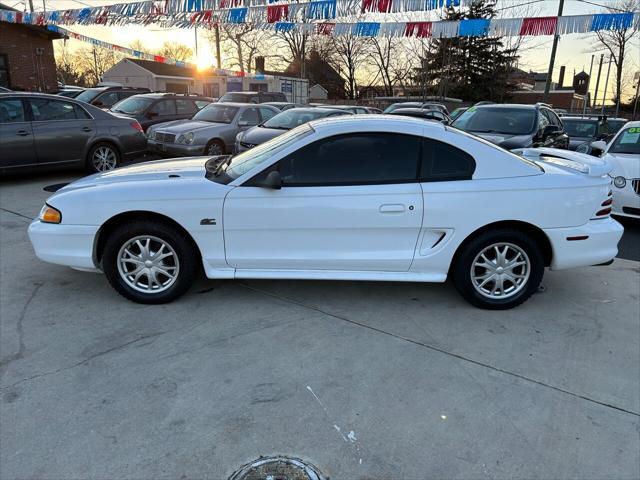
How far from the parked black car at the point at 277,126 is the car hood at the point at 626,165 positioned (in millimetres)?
5801

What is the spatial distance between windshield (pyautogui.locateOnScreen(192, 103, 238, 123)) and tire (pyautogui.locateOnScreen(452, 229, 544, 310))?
8753 mm

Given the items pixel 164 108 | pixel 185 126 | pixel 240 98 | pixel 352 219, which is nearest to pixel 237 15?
pixel 164 108

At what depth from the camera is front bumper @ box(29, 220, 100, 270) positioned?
395 centimetres

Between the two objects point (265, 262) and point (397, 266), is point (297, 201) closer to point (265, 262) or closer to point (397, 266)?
point (265, 262)

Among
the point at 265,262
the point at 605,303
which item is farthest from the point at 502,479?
the point at 605,303

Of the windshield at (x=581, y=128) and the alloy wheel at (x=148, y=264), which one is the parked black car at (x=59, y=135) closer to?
the alloy wheel at (x=148, y=264)

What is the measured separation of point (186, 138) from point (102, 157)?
188cm

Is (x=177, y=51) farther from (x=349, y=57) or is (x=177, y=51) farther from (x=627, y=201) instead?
(x=627, y=201)

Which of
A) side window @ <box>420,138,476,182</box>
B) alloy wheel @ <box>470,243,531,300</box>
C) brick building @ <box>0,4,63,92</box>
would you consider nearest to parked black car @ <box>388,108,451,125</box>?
side window @ <box>420,138,476,182</box>

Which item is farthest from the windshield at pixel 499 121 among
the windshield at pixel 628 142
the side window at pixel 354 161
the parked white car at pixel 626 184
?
the side window at pixel 354 161

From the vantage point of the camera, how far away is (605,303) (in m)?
4.43

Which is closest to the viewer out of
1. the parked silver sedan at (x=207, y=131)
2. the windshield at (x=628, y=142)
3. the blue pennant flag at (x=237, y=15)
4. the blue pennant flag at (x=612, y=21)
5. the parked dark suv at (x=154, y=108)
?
the windshield at (x=628, y=142)

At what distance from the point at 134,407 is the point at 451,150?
2928 mm

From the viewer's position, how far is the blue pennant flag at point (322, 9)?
1181 centimetres
